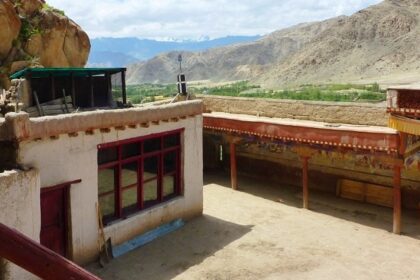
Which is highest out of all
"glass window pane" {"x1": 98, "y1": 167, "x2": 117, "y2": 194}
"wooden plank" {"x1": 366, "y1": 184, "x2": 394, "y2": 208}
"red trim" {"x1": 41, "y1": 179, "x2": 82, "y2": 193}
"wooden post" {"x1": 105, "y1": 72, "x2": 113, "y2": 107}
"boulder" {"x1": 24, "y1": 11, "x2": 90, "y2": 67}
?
"boulder" {"x1": 24, "y1": 11, "x2": 90, "y2": 67}

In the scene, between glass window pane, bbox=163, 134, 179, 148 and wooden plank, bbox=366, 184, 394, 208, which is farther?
wooden plank, bbox=366, 184, 394, 208

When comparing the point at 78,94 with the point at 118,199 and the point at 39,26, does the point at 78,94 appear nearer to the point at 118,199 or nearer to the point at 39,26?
the point at 118,199

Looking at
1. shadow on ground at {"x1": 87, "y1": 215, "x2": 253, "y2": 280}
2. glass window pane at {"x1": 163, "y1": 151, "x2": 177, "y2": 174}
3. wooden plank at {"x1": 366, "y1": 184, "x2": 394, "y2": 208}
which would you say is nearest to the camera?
shadow on ground at {"x1": 87, "y1": 215, "x2": 253, "y2": 280}

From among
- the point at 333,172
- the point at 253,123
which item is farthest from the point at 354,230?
the point at 253,123

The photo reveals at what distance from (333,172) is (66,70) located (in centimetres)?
1065

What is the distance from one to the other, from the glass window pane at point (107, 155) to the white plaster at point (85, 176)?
13.4 inches

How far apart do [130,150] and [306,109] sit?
→ 32.9 feet

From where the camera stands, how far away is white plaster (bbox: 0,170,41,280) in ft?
27.0

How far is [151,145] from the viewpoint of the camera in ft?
41.1

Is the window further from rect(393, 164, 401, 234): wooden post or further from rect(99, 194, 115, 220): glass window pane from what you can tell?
rect(393, 164, 401, 234): wooden post

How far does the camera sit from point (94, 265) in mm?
10797

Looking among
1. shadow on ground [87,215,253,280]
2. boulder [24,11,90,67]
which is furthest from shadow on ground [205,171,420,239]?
boulder [24,11,90,67]

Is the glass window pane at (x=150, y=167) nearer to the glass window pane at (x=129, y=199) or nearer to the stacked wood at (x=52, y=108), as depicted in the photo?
the glass window pane at (x=129, y=199)

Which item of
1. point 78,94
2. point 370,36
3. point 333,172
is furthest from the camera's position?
point 370,36
